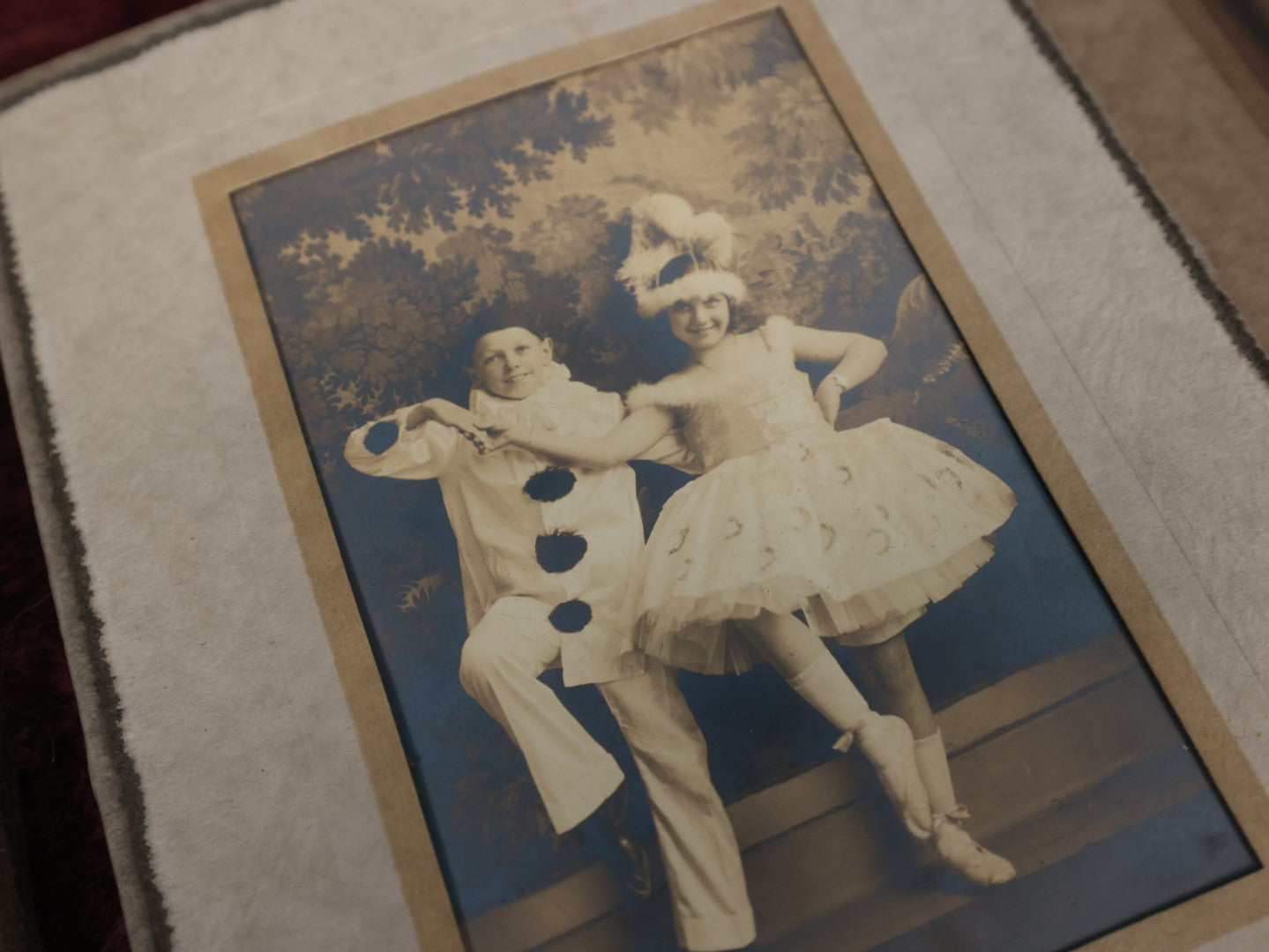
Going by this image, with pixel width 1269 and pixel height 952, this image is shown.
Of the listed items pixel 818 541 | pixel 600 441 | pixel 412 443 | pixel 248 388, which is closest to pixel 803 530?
pixel 818 541

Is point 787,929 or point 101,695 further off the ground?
point 101,695

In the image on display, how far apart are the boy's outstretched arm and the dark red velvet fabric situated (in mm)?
477

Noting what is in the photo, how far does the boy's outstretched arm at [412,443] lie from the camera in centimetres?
119

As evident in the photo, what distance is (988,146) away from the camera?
52.2 inches

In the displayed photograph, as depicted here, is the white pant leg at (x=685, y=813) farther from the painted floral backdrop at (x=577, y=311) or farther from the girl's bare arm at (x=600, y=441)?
the girl's bare arm at (x=600, y=441)

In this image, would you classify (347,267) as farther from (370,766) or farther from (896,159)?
(896,159)

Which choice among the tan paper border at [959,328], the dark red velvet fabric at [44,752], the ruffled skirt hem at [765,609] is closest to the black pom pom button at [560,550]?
the ruffled skirt hem at [765,609]

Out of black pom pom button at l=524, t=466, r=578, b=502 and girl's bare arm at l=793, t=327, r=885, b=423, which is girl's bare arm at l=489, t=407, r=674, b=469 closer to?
black pom pom button at l=524, t=466, r=578, b=502

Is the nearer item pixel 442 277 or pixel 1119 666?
pixel 1119 666

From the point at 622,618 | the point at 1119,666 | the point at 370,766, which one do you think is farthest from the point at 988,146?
the point at 370,766

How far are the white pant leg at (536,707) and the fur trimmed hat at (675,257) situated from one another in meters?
0.44

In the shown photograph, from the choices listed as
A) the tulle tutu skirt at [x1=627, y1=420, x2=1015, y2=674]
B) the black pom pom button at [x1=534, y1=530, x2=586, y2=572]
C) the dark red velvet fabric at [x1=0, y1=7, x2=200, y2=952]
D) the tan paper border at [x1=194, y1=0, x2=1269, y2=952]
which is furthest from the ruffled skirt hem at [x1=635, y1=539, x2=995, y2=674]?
the dark red velvet fabric at [x1=0, y1=7, x2=200, y2=952]

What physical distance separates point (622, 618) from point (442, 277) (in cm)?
53

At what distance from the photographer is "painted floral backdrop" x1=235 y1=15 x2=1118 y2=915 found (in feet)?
3.57
